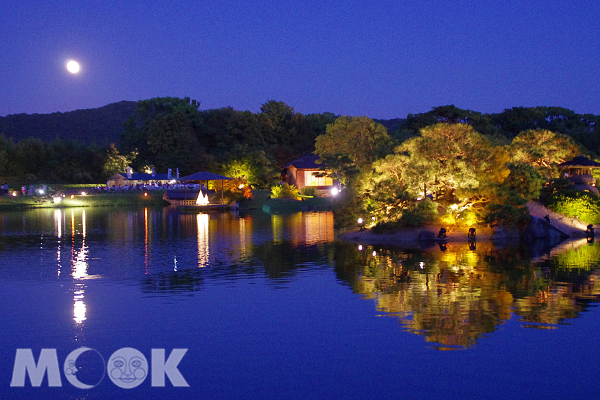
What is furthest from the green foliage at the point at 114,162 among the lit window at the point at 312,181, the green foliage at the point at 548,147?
the green foliage at the point at 548,147

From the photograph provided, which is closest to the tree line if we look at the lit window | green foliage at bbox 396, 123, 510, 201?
the lit window

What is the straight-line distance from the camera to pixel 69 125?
6614 inches

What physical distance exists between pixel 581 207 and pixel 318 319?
23.4 m

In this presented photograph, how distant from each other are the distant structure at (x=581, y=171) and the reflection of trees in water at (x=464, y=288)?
16919mm

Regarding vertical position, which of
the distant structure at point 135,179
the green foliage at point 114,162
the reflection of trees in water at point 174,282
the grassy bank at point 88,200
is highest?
the green foliage at point 114,162

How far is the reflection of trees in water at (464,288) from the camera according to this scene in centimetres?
1195

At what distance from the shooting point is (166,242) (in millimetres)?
27172

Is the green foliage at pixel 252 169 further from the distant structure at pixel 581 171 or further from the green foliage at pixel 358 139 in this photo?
the distant structure at pixel 581 171

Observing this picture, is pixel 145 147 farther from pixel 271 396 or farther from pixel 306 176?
pixel 271 396

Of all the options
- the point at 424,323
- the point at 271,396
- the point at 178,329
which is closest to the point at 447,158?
the point at 424,323

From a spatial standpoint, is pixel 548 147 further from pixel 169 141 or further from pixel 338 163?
pixel 169 141

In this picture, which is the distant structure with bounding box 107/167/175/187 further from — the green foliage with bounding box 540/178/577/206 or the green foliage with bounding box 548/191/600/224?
the green foliage with bounding box 548/191/600/224

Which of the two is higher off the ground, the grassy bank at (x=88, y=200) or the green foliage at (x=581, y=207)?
the grassy bank at (x=88, y=200)

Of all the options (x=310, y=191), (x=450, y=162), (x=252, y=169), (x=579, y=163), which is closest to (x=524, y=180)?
(x=450, y=162)
